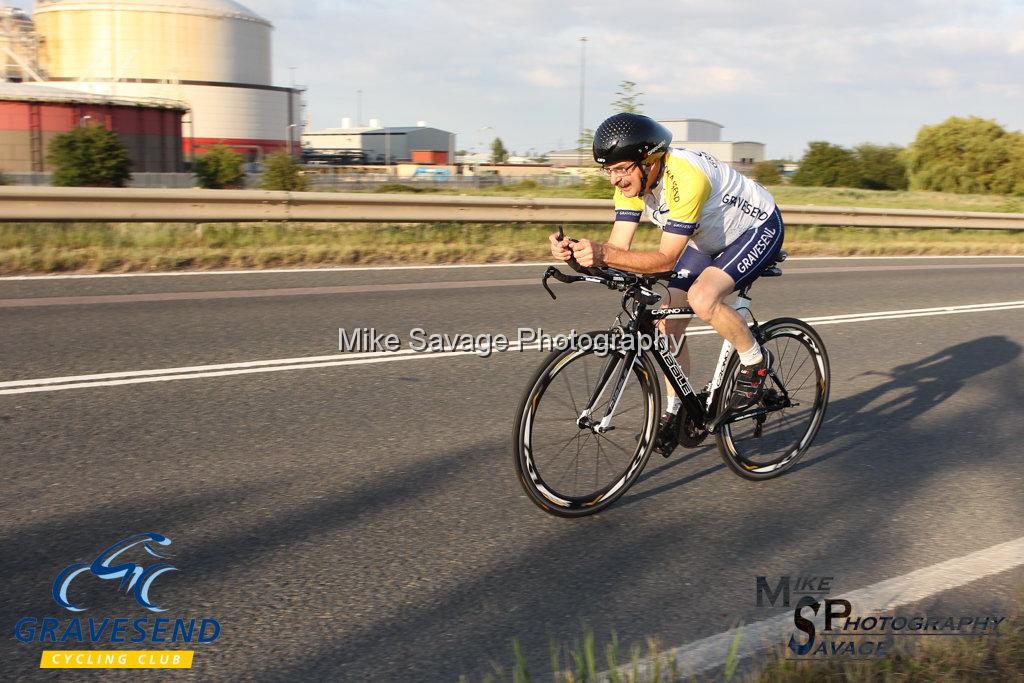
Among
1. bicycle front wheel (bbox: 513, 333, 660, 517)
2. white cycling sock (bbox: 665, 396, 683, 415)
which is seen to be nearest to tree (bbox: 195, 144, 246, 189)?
white cycling sock (bbox: 665, 396, 683, 415)

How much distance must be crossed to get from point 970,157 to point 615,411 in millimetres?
60078

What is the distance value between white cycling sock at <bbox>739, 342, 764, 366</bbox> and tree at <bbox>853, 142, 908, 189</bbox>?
6438cm

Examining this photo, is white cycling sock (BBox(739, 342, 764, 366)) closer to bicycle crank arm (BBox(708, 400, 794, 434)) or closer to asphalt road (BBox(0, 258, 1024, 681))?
bicycle crank arm (BBox(708, 400, 794, 434))

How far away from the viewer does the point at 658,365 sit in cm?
472

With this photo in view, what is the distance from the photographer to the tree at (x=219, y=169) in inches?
2157

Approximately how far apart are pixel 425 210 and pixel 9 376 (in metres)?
8.13

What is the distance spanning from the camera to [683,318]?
493 centimetres

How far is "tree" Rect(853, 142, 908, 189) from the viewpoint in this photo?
209 feet

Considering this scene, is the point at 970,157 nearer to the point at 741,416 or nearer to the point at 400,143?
the point at 741,416

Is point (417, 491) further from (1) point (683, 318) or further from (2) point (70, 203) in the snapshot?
(2) point (70, 203)

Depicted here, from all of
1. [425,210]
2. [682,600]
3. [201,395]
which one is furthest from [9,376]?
[425,210]

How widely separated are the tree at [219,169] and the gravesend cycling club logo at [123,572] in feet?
171

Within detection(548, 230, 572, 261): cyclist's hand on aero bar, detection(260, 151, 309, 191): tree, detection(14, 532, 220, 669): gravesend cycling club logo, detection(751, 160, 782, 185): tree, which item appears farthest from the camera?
detection(751, 160, 782, 185): tree
